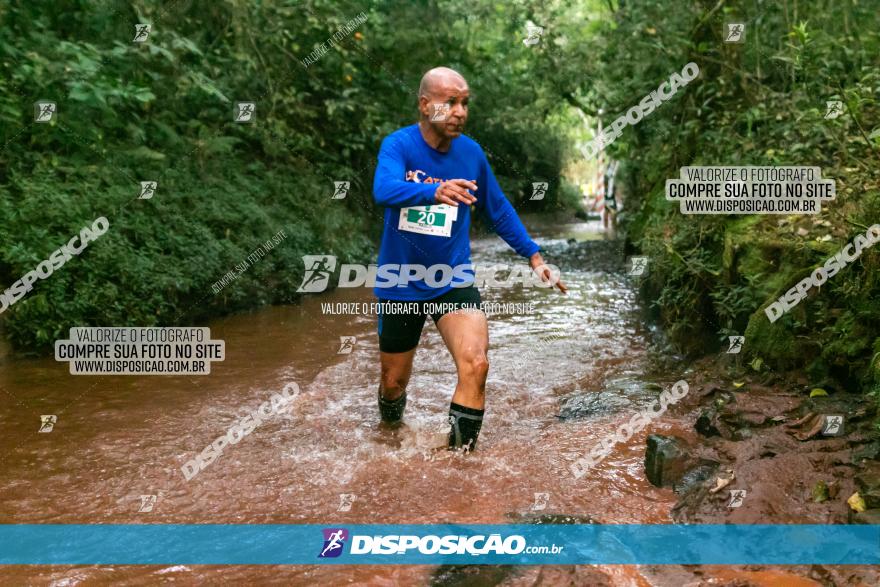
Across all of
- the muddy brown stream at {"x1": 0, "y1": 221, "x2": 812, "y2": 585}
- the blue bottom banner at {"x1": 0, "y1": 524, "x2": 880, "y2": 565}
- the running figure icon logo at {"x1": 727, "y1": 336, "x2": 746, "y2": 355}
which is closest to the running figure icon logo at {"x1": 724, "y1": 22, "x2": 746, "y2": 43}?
the muddy brown stream at {"x1": 0, "y1": 221, "x2": 812, "y2": 585}

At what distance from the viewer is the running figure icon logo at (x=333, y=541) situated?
319 centimetres

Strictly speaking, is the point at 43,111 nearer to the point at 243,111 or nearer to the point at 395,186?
the point at 243,111

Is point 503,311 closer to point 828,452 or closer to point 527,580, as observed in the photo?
point 828,452

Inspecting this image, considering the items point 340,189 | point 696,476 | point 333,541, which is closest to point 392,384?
point 333,541

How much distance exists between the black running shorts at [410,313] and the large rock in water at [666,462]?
50.6 inches

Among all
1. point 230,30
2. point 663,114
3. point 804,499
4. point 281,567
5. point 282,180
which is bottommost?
point 281,567

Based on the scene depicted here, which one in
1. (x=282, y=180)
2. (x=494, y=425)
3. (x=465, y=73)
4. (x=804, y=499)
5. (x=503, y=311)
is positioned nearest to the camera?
(x=804, y=499)

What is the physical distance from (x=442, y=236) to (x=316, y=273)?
6.85m

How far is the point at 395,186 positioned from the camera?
380cm

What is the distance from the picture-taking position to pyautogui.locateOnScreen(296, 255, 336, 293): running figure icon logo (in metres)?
10.5

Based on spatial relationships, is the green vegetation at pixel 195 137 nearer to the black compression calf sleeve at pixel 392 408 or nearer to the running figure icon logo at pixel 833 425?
the black compression calf sleeve at pixel 392 408

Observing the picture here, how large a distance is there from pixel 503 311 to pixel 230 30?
21.1 feet

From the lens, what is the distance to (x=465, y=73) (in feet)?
57.8

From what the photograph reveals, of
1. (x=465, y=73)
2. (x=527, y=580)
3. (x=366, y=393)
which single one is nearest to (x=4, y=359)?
(x=366, y=393)
